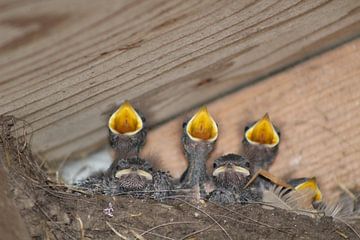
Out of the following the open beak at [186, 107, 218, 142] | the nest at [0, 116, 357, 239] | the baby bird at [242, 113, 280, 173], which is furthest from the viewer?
the baby bird at [242, 113, 280, 173]

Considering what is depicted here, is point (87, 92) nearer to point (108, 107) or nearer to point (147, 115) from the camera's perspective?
point (108, 107)

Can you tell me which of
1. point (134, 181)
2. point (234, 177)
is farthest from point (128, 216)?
point (234, 177)

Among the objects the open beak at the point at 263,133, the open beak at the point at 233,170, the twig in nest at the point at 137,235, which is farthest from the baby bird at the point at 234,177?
the twig in nest at the point at 137,235

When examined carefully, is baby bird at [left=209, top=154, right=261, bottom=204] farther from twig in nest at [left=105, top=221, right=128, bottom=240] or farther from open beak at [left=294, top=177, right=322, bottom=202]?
twig in nest at [left=105, top=221, right=128, bottom=240]

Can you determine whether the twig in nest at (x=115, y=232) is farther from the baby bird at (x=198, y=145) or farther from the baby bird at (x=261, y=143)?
the baby bird at (x=261, y=143)

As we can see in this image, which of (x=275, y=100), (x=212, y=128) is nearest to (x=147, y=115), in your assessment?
(x=212, y=128)

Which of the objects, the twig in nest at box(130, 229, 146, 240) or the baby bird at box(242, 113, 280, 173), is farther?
the baby bird at box(242, 113, 280, 173)

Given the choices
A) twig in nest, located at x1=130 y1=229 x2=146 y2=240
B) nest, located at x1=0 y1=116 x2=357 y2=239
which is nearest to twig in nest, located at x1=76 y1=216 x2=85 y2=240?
nest, located at x1=0 y1=116 x2=357 y2=239
